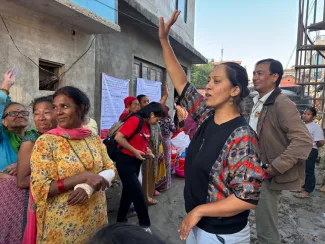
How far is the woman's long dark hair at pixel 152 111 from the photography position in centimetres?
342

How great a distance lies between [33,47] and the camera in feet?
12.9

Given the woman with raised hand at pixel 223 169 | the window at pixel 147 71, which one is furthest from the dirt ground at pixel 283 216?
the window at pixel 147 71

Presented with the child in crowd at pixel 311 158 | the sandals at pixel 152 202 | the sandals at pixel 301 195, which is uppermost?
the child in crowd at pixel 311 158

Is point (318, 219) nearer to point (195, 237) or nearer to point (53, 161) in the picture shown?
point (195, 237)

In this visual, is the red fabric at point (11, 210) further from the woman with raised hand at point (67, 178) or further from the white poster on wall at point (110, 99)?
the white poster on wall at point (110, 99)

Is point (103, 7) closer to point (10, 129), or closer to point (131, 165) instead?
point (131, 165)

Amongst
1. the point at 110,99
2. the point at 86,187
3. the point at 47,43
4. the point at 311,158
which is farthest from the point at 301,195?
the point at 47,43

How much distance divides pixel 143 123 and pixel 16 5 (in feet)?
8.09

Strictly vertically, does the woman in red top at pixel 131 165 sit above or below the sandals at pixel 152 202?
above

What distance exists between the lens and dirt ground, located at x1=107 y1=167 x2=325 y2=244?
134 inches

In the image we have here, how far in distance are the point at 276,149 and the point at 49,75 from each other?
152 inches

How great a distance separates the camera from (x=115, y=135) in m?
3.35

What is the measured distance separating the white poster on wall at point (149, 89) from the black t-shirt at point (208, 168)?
18.2 ft

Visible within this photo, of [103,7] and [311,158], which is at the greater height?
[103,7]
